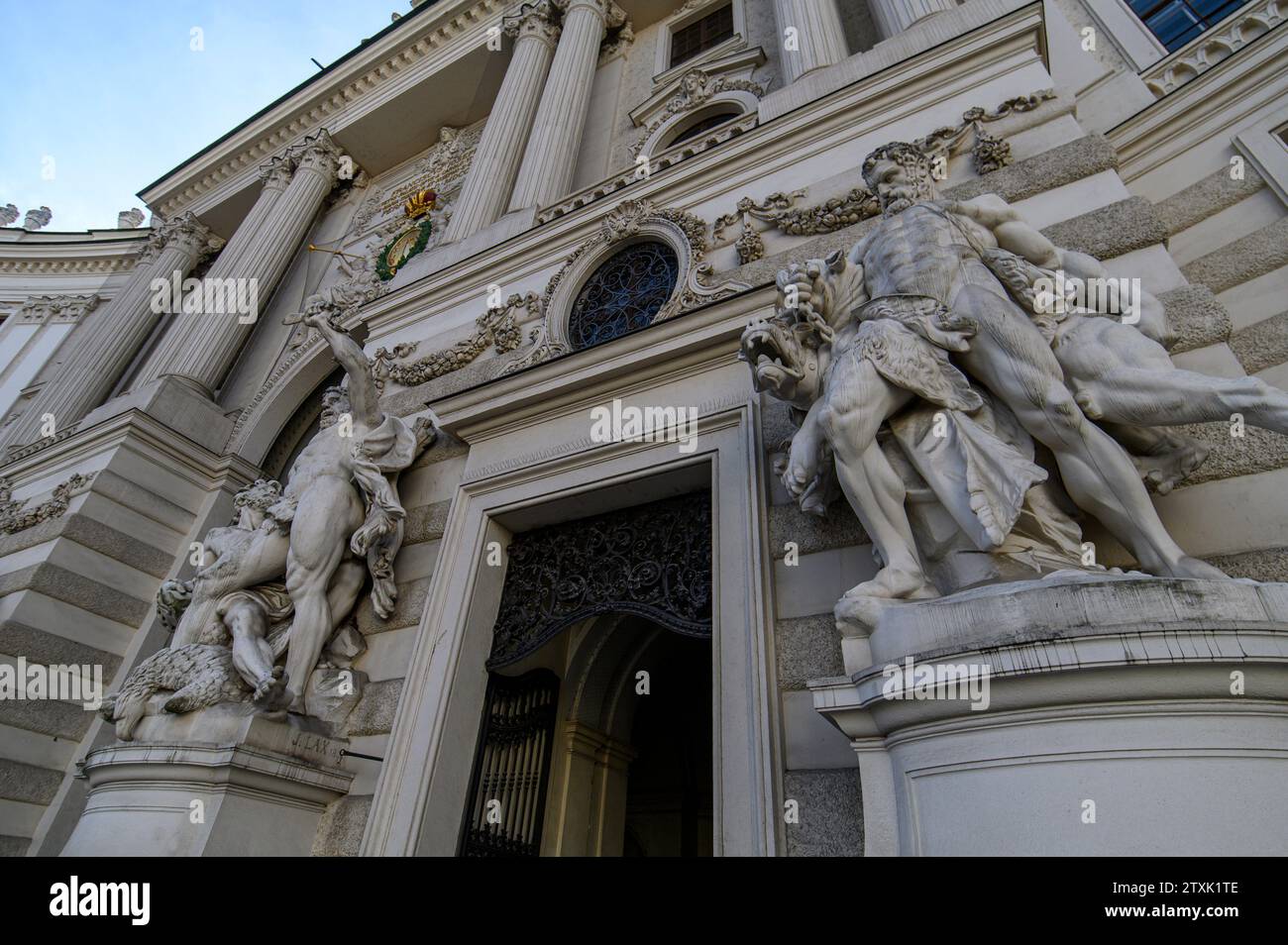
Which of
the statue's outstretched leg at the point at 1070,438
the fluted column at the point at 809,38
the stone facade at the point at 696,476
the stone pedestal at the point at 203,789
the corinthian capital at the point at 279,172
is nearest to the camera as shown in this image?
the stone facade at the point at 696,476

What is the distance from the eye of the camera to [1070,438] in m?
3.16

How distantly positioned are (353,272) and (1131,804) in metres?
14.8

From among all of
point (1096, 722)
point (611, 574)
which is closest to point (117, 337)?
point (611, 574)

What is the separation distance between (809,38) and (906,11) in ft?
3.77

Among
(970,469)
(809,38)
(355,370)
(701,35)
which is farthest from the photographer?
(701,35)

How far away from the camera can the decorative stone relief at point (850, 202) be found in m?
5.26

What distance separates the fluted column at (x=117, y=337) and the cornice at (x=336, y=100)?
985mm

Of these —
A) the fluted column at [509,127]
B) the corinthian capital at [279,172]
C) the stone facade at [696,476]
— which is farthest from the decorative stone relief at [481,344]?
the corinthian capital at [279,172]

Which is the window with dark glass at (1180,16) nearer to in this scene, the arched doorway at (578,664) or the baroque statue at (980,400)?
the baroque statue at (980,400)

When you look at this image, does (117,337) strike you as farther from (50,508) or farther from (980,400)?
(980,400)

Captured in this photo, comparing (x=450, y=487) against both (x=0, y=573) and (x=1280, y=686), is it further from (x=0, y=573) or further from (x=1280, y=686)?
(x=0, y=573)

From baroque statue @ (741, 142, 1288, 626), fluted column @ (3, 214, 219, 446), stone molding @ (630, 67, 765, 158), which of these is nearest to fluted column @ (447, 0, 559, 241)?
stone molding @ (630, 67, 765, 158)
